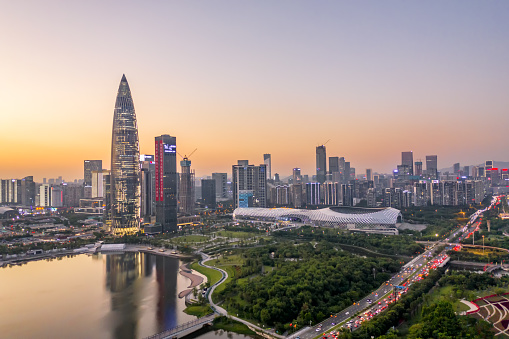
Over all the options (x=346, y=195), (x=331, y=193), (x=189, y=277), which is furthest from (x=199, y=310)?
(x=331, y=193)

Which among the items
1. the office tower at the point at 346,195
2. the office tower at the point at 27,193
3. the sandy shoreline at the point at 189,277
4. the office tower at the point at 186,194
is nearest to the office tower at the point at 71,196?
the office tower at the point at 27,193

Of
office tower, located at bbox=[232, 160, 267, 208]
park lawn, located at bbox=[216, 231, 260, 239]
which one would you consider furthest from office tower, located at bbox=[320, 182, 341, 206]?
park lawn, located at bbox=[216, 231, 260, 239]

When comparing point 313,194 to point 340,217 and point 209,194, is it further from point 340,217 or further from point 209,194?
point 340,217

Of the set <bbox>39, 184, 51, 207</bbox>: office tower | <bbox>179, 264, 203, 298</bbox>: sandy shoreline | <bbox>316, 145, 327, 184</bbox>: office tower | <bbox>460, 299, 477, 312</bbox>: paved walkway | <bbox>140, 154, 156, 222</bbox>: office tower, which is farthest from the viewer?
<bbox>316, 145, 327, 184</bbox>: office tower

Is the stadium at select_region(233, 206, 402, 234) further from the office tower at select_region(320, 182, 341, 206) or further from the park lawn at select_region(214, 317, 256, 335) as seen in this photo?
the park lawn at select_region(214, 317, 256, 335)

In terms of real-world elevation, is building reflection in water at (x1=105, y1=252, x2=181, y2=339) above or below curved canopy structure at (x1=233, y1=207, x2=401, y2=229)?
below

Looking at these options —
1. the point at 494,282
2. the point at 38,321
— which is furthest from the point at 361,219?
the point at 38,321
